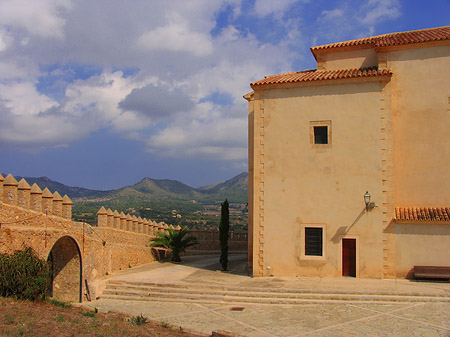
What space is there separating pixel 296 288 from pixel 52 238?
320 inches

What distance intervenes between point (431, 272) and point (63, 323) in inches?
479

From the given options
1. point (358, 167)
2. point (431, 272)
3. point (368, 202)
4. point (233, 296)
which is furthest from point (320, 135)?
point (233, 296)

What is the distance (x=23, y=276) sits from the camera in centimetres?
1234

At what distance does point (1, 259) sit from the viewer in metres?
12.0

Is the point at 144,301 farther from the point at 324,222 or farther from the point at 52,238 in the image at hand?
the point at 324,222

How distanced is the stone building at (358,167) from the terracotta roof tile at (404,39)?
0.37 ft

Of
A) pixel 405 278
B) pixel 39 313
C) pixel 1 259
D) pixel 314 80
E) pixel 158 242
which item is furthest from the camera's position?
pixel 158 242

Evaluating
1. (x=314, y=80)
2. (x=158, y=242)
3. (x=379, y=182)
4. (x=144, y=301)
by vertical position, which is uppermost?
(x=314, y=80)

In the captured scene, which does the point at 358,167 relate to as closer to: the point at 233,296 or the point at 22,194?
the point at 233,296

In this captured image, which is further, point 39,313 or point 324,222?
point 324,222

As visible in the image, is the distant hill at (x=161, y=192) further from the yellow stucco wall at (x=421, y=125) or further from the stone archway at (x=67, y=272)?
the yellow stucco wall at (x=421, y=125)

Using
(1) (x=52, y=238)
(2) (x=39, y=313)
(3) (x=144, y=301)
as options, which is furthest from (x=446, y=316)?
(1) (x=52, y=238)

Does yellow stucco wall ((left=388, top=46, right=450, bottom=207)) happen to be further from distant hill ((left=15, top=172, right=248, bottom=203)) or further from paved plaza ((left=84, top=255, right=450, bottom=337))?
distant hill ((left=15, top=172, right=248, bottom=203))

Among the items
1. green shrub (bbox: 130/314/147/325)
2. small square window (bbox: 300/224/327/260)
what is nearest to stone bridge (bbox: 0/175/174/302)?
green shrub (bbox: 130/314/147/325)
